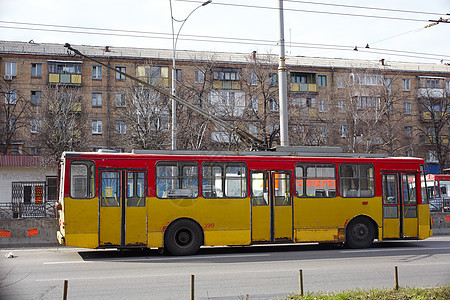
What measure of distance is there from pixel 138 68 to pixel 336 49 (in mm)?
26014

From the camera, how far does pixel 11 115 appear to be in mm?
42812

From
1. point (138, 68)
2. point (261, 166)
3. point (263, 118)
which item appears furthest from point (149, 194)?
point (138, 68)

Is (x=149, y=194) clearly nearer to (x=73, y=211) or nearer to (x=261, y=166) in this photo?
(x=73, y=211)

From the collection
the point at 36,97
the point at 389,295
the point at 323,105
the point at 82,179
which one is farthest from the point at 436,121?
the point at 389,295

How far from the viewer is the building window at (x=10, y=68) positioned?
47597 mm

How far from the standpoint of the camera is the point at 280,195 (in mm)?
14711

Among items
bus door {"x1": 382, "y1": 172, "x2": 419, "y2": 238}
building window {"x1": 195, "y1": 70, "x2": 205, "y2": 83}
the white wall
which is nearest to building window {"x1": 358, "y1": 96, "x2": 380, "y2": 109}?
building window {"x1": 195, "y1": 70, "x2": 205, "y2": 83}

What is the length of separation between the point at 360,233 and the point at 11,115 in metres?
36.1

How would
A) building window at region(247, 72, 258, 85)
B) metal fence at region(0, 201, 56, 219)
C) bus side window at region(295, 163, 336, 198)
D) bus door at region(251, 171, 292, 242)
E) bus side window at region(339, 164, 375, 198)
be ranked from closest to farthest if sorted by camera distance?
bus door at region(251, 171, 292, 242), bus side window at region(295, 163, 336, 198), bus side window at region(339, 164, 375, 198), metal fence at region(0, 201, 56, 219), building window at region(247, 72, 258, 85)

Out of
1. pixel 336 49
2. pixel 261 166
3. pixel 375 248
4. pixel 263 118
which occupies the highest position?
pixel 336 49

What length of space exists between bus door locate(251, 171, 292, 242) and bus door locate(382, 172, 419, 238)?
340 centimetres

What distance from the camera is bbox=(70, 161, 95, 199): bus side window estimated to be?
1323cm

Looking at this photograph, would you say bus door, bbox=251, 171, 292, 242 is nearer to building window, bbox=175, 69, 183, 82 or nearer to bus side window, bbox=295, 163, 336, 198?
bus side window, bbox=295, 163, 336, 198

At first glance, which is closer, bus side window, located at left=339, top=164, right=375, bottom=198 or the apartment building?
bus side window, located at left=339, top=164, right=375, bottom=198
